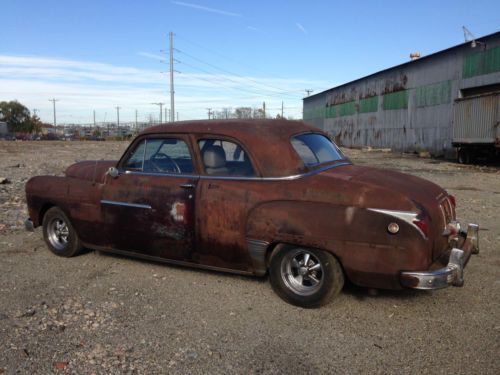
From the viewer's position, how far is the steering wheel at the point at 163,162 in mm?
4656

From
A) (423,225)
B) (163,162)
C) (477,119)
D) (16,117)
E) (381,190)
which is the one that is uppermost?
(16,117)

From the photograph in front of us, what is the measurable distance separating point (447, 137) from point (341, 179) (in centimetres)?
2636

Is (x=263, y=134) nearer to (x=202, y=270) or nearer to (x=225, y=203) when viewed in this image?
(x=225, y=203)

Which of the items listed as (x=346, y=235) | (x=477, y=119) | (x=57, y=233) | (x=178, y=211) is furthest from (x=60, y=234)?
(x=477, y=119)

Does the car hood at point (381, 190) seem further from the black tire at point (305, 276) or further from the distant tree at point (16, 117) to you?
the distant tree at point (16, 117)

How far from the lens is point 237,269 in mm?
4230

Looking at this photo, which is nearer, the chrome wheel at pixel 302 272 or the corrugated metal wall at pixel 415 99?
the chrome wheel at pixel 302 272

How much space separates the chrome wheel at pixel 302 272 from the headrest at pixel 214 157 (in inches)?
45.1

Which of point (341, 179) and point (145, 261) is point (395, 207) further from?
point (145, 261)

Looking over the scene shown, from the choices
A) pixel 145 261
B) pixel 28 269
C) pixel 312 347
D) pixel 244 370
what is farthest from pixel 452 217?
pixel 28 269

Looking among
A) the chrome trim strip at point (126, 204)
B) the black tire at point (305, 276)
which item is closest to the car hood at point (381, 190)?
the black tire at point (305, 276)

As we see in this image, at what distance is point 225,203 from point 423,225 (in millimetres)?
1709

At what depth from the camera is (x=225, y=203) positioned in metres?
4.15

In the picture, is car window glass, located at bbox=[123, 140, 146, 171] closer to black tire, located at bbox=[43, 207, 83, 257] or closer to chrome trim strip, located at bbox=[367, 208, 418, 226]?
black tire, located at bbox=[43, 207, 83, 257]
